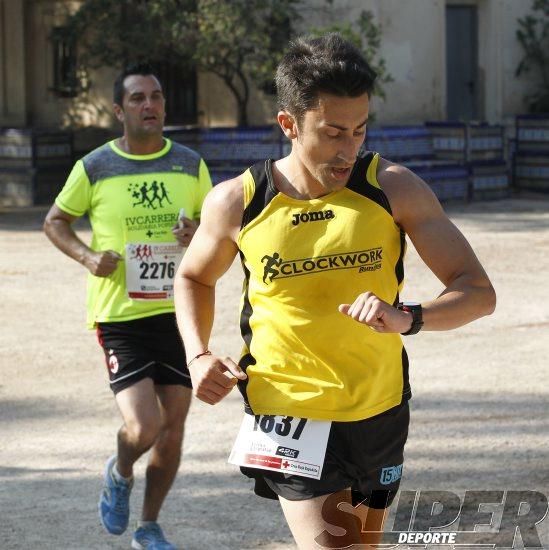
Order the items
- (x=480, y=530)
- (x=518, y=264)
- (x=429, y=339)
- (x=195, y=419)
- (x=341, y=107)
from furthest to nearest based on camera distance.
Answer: (x=518, y=264), (x=429, y=339), (x=195, y=419), (x=480, y=530), (x=341, y=107)

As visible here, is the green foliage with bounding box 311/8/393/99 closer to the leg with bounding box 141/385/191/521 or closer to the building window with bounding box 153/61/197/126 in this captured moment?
the building window with bounding box 153/61/197/126

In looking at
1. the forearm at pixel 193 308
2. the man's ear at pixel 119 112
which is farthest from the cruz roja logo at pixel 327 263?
the man's ear at pixel 119 112

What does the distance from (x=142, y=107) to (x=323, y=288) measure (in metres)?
2.77

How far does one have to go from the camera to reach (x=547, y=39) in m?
25.2

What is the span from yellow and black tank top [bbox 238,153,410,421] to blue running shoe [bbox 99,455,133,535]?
2226 millimetres

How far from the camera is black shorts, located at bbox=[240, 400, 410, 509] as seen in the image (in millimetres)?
3865

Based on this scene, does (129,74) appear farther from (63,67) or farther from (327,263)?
(63,67)

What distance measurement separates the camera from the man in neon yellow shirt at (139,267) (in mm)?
5969

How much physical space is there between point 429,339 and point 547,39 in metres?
15.8

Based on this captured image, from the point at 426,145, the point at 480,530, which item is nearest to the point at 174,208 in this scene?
the point at 480,530

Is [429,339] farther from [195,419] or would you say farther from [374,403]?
[374,403]

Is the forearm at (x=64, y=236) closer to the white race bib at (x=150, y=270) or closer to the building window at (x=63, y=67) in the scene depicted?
the white race bib at (x=150, y=270)

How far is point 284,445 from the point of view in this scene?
3891mm

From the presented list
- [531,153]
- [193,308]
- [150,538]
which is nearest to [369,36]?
[531,153]
